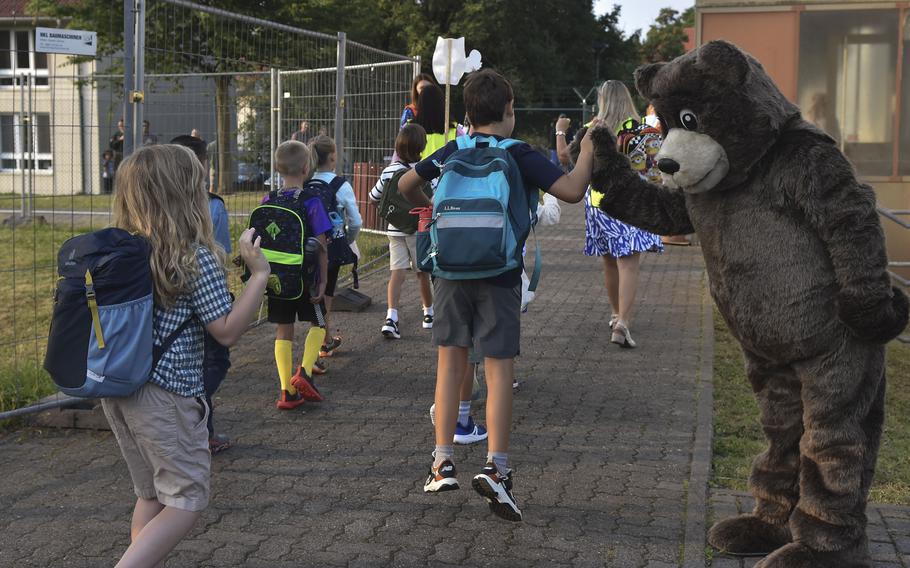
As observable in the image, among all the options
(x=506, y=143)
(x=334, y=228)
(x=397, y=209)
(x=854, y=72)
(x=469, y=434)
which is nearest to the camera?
(x=506, y=143)

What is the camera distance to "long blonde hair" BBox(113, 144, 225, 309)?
3.56 m

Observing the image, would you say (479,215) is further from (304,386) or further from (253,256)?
(304,386)

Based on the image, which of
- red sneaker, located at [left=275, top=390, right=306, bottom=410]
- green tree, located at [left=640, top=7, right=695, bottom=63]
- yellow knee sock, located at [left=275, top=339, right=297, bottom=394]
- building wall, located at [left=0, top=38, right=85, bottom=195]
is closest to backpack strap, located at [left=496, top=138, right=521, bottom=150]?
yellow knee sock, located at [left=275, top=339, right=297, bottom=394]

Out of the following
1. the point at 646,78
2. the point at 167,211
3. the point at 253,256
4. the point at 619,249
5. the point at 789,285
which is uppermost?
the point at 646,78

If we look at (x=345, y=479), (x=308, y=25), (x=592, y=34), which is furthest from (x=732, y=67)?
(x=592, y=34)

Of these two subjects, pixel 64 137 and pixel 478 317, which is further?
pixel 64 137

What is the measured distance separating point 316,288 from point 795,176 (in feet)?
11.3

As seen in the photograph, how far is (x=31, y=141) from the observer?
7355 mm

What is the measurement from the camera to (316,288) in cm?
671

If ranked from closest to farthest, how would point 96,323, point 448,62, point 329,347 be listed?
point 96,323, point 329,347, point 448,62

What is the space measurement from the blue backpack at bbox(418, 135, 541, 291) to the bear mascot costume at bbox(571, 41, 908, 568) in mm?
743

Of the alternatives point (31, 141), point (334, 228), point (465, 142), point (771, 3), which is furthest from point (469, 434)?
point (771, 3)

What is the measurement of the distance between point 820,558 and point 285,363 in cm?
368

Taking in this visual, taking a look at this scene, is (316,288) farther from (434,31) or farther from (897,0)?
(434,31)
